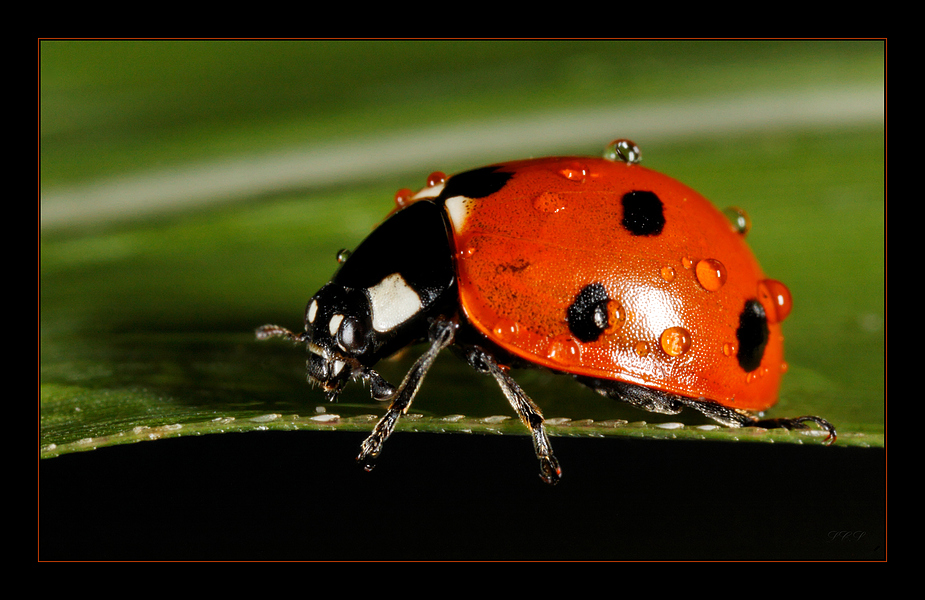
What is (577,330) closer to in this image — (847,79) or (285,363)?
(285,363)

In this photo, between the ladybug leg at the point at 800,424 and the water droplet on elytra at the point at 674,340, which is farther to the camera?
the water droplet on elytra at the point at 674,340

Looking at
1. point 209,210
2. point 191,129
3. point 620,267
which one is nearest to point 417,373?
point 620,267

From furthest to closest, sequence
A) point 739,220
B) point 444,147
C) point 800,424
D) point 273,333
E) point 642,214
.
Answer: point 444,147 → point 739,220 → point 273,333 → point 642,214 → point 800,424

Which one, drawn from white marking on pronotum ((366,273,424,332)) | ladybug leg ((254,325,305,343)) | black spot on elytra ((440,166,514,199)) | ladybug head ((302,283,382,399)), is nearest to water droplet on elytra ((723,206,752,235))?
black spot on elytra ((440,166,514,199))

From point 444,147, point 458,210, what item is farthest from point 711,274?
point 444,147

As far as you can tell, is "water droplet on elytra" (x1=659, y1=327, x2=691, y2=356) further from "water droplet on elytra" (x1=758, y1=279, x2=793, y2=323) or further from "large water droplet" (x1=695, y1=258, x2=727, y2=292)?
"water droplet on elytra" (x1=758, y1=279, x2=793, y2=323)

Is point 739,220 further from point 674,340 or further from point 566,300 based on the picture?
point 566,300

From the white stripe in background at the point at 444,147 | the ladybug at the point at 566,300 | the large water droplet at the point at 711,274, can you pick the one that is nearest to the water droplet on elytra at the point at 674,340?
the ladybug at the point at 566,300

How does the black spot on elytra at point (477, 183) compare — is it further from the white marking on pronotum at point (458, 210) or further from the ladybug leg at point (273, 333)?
the ladybug leg at point (273, 333)
